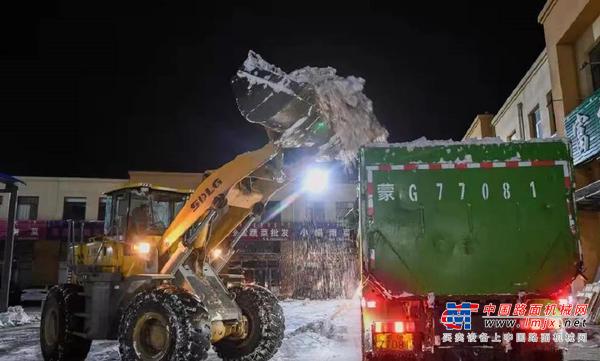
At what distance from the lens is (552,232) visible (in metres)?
6.35

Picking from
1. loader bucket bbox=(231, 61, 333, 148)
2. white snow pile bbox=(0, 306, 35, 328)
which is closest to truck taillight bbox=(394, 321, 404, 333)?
loader bucket bbox=(231, 61, 333, 148)

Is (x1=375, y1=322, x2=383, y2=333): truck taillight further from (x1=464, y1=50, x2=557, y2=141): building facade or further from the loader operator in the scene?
(x1=464, y1=50, x2=557, y2=141): building facade

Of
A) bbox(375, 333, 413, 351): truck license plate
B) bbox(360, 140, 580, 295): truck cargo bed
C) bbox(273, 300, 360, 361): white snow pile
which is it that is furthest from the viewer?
bbox(273, 300, 360, 361): white snow pile

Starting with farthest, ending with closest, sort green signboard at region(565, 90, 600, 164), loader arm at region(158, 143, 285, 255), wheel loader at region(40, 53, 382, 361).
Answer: green signboard at region(565, 90, 600, 164) < loader arm at region(158, 143, 285, 255) < wheel loader at region(40, 53, 382, 361)

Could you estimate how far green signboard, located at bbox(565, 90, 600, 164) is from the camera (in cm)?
1444

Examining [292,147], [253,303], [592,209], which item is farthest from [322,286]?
[292,147]

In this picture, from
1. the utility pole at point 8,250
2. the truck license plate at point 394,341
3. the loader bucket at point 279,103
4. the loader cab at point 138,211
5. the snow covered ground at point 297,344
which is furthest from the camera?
the utility pole at point 8,250

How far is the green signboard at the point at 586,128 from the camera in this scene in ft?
47.4

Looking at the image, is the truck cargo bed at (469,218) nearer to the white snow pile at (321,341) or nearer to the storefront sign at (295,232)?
the white snow pile at (321,341)

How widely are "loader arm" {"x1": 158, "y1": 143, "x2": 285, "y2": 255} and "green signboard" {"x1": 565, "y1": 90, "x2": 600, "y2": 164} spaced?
9428 millimetres

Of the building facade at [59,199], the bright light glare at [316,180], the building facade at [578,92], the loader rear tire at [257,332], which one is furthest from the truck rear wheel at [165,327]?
the building facade at [59,199]

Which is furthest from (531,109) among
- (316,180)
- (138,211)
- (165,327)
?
(165,327)

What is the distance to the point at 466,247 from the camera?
6441 millimetres

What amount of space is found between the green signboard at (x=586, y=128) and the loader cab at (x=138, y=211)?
10699mm
